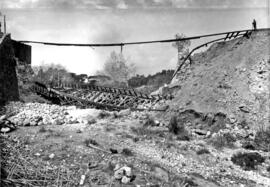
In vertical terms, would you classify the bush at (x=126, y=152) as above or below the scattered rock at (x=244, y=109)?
below

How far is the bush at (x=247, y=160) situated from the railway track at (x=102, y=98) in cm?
483

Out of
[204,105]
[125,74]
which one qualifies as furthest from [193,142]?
[125,74]

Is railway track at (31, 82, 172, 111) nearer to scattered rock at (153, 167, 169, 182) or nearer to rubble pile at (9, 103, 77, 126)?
rubble pile at (9, 103, 77, 126)

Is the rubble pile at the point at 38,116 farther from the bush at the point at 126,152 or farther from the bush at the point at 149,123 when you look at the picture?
the bush at the point at 126,152

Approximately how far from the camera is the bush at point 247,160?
23.8 feet

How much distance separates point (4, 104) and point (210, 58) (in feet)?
29.8

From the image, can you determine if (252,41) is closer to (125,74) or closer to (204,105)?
(204,105)

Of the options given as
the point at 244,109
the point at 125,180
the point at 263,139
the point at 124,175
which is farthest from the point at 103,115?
the point at 263,139

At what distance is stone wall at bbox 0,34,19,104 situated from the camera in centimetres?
1062

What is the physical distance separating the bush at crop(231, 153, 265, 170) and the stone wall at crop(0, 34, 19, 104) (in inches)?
337

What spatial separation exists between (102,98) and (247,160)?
10966 millimetres

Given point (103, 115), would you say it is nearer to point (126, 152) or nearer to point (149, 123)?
point (149, 123)

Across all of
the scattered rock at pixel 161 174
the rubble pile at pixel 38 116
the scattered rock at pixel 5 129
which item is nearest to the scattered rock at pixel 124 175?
the scattered rock at pixel 161 174

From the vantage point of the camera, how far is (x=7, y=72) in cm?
1100
